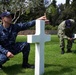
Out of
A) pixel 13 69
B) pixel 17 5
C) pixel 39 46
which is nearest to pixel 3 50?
pixel 13 69

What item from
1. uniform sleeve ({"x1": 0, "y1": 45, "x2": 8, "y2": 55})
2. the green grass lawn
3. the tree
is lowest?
the tree

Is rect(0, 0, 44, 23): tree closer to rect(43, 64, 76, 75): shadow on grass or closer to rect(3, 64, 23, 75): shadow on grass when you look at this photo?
rect(3, 64, 23, 75): shadow on grass

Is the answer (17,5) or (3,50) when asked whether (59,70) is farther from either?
(17,5)

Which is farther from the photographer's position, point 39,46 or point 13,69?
point 13,69

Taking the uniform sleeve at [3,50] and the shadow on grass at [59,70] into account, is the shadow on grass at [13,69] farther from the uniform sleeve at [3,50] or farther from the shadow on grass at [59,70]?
the shadow on grass at [59,70]

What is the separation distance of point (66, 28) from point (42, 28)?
13.4 ft

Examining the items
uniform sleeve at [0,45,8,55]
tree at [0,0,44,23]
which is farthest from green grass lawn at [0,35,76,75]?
tree at [0,0,44,23]

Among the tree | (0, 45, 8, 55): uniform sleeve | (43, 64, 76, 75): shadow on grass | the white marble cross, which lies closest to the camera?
the white marble cross

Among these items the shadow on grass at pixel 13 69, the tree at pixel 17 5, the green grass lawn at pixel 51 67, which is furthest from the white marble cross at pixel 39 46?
the tree at pixel 17 5

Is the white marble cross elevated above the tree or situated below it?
above

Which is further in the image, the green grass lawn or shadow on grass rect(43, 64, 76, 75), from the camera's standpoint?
the green grass lawn

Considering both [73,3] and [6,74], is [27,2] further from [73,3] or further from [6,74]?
[6,74]

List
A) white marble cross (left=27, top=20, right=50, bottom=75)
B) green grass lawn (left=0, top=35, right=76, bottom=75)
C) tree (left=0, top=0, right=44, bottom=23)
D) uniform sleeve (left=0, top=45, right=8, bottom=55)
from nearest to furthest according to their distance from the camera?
white marble cross (left=27, top=20, right=50, bottom=75), uniform sleeve (left=0, top=45, right=8, bottom=55), green grass lawn (left=0, top=35, right=76, bottom=75), tree (left=0, top=0, right=44, bottom=23)

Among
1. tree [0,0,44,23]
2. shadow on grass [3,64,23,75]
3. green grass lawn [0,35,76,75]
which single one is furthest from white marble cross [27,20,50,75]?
tree [0,0,44,23]
